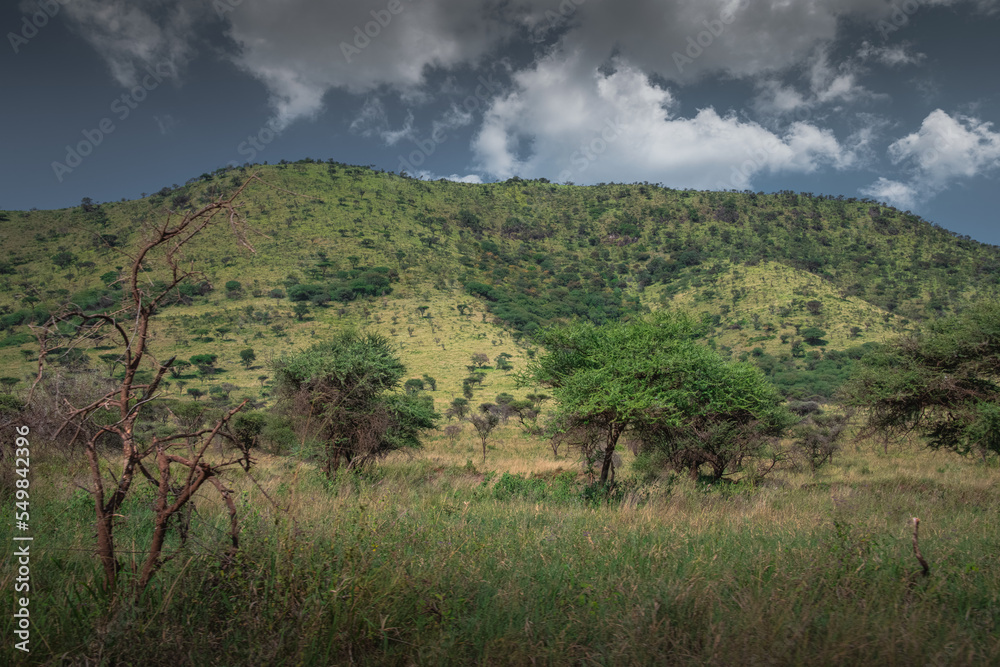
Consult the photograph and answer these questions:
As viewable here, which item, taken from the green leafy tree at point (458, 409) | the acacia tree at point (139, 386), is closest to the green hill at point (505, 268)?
the green leafy tree at point (458, 409)

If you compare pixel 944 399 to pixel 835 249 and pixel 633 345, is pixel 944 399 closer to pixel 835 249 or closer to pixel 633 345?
pixel 633 345

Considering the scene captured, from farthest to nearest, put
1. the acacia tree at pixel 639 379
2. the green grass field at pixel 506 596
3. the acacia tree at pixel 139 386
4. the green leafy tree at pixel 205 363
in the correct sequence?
the green leafy tree at pixel 205 363 → the acacia tree at pixel 639 379 → the green grass field at pixel 506 596 → the acacia tree at pixel 139 386

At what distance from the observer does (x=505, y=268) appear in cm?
13688

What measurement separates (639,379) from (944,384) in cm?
857

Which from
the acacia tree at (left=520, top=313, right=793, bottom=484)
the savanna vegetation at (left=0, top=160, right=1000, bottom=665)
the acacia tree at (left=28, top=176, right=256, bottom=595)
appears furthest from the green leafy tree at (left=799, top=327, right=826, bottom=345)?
the acacia tree at (left=28, top=176, right=256, bottom=595)

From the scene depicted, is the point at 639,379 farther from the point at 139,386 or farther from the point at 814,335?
the point at 814,335

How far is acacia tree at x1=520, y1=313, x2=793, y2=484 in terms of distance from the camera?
37.6 feet

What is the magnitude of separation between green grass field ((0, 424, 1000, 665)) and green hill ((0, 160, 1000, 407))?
5281 centimetres

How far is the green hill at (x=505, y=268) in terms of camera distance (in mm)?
77875

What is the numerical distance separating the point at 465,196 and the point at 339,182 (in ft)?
139

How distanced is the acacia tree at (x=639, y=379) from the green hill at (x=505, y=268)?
144ft

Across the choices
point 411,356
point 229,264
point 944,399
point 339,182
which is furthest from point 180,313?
point 944,399

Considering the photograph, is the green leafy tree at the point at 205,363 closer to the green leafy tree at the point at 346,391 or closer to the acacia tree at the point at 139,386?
the green leafy tree at the point at 346,391

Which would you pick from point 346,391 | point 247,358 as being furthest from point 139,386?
point 247,358
